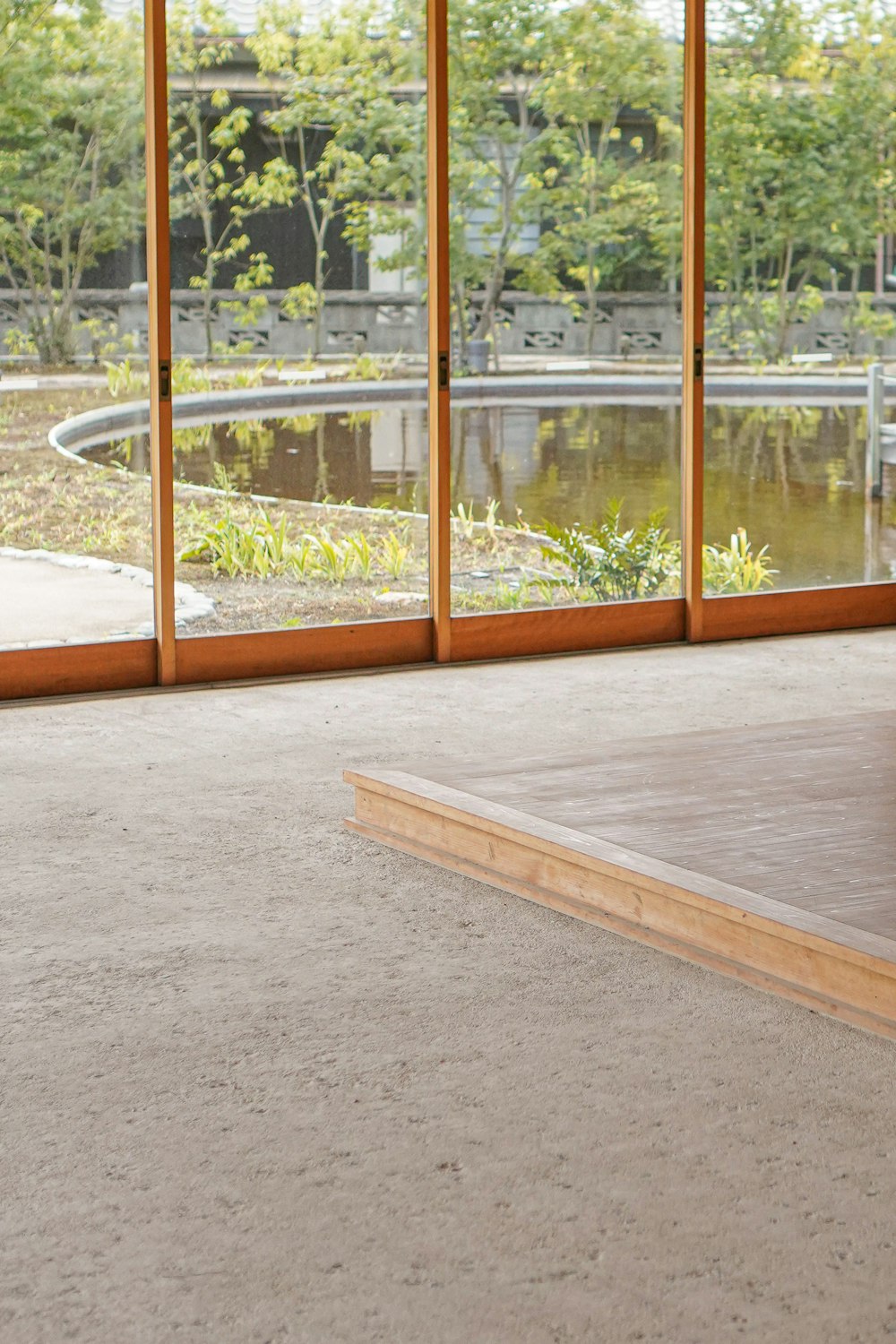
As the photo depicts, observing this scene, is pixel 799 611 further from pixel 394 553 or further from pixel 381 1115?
pixel 381 1115

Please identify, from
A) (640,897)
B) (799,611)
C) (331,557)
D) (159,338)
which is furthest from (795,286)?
(640,897)

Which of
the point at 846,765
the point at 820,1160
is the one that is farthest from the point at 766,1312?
the point at 846,765

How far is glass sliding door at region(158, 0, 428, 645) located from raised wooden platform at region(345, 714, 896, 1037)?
2089 mm

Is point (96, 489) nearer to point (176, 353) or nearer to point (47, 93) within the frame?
point (176, 353)

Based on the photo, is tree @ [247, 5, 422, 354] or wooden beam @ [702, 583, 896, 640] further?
wooden beam @ [702, 583, 896, 640]

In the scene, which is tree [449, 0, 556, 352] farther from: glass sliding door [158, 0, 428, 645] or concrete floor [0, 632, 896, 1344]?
concrete floor [0, 632, 896, 1344]

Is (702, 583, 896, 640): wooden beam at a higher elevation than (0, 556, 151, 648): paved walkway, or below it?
below

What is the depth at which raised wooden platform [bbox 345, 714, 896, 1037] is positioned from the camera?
3145 millimetres

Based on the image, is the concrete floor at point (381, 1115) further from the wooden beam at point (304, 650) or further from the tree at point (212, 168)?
the tree at point (212, 168)

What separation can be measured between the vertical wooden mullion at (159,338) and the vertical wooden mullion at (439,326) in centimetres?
98

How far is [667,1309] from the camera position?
2.15m

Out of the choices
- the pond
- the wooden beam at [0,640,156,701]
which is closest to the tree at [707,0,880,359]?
the pond

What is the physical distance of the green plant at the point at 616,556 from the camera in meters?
6.74

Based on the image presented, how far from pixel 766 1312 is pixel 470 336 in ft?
15.7
